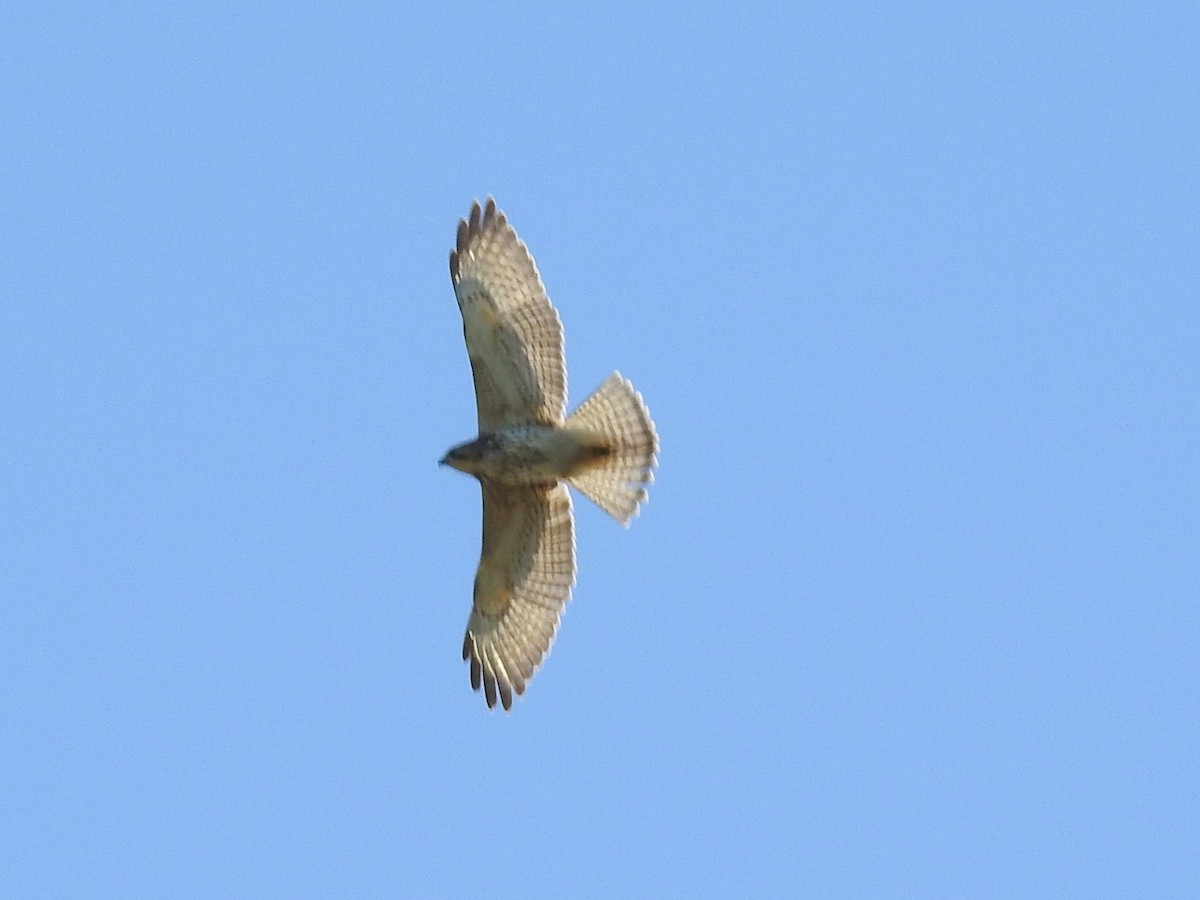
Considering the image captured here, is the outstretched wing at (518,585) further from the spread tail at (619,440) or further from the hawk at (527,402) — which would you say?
the spread tail at (619,440)

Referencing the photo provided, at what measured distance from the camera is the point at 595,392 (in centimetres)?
1320

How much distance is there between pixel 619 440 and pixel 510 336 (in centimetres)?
85

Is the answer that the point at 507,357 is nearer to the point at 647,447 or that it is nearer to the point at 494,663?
the point at 647,447

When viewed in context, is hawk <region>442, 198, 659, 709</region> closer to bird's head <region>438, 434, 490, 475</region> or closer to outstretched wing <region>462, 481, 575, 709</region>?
bird's head <region>438, 434, 490, 475</region>

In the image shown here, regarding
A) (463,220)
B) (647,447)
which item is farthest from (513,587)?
(463,220)

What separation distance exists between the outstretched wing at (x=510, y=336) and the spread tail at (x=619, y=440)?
0.64ft

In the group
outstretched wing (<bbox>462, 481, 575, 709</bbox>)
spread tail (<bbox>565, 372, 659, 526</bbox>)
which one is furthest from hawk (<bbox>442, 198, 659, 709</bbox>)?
outstretched wing (<bbox>462, 481, 575, 709</bbox>)

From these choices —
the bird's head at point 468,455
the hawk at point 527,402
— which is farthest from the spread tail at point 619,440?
the bird's head at point 468,455

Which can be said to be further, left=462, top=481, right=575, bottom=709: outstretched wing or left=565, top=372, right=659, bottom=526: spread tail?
left=462, top=481, right=575, bottom=709: outstretched wing

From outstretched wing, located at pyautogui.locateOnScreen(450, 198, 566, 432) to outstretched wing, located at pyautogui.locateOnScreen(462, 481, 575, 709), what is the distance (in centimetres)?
56

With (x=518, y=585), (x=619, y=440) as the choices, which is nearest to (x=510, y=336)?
(x=619, y=440)

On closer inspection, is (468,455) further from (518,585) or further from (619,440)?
(518,585)

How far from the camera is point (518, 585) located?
1399 cm

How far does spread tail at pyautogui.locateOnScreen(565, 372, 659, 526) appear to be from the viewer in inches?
520
